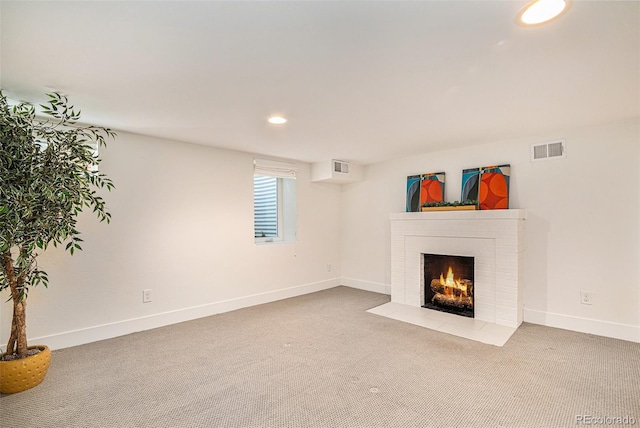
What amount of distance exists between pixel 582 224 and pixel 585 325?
3.37ft

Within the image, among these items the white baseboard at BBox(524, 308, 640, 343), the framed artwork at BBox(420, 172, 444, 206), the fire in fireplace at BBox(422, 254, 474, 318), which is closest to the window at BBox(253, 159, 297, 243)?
the framed artwork at BBox(420, 172, 444, 206)

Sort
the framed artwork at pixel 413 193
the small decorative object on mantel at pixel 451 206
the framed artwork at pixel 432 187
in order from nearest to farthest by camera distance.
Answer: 1. the small decorative object on mantel at pixel 451 206
2. the framed artwork at pixel 432 187
3. the framed artwork at pixel 413 193

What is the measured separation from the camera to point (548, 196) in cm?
342

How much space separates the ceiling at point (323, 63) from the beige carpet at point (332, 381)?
2.09 meters

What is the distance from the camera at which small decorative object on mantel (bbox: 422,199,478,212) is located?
12.4 ft

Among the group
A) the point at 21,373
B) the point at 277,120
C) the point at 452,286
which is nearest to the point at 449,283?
the point at 452,286

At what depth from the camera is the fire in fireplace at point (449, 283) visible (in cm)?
385

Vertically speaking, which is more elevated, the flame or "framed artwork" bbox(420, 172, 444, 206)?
"framed artwork" bbox(420, 172, 444, 206)

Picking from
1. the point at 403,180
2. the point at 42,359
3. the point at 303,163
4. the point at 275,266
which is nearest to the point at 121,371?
the point at 42,359

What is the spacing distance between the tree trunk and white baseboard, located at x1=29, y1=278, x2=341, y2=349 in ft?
1.92

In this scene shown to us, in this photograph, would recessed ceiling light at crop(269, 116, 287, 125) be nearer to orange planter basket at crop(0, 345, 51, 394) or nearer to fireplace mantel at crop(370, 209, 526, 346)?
fireplace mantel at crop(370, 209, 526, 346)

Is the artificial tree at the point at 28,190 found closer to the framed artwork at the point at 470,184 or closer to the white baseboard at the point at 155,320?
the white baseboard at the point at 155,320

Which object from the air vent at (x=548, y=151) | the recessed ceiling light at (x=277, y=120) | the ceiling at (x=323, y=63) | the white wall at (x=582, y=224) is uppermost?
the ceiling at (x=323, y=63)

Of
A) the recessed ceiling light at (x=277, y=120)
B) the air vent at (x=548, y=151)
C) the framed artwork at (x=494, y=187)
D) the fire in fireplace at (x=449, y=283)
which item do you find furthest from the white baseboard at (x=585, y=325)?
the recessed ceiling light at (x=277, y=120)
